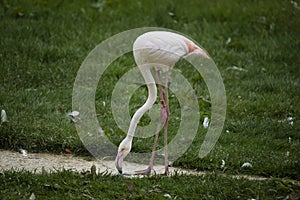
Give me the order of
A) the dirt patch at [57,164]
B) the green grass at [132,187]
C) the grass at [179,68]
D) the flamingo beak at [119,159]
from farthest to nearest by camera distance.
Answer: the grass at [179,68], the dirt patch at [57,164], the flamingo beak at [119,159], the green grass at [132,187]

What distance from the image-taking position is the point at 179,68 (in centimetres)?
853

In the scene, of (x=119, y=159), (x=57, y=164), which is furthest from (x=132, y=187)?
(x=57, y=164)

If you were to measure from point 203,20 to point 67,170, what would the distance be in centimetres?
539

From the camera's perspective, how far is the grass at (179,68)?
20.1 ft

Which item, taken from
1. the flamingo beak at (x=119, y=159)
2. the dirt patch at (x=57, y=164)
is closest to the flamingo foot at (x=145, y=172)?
the dirt patch at (x=57, y=164)

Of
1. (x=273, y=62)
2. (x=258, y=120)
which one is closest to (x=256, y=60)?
(x=273, y=62)

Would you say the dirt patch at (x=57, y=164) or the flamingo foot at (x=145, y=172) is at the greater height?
the flamingo foot at (x=145, y=172)

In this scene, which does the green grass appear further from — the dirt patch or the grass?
the dirt patch

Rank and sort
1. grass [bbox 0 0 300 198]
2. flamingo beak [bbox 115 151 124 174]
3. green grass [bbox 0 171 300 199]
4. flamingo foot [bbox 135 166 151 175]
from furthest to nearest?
grass [bbox 0 0 300 198] → flamingo foot [bbox 135 166 151 175] → flamingo beak [bbox 115 151 124 174] → green grass [bbox 0 171 300 199]

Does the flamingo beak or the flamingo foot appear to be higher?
the flamingo beak

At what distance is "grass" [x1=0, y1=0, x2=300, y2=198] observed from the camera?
6121 millimetres

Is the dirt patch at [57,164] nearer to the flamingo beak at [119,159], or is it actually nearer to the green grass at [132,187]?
the flamingo beak at [119,159]

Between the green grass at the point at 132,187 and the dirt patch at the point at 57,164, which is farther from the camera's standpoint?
the dirt patch at the point at 57,164

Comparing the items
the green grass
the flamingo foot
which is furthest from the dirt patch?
the green grass
